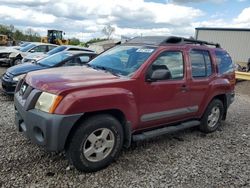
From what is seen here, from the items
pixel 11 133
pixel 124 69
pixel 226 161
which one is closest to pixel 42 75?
pixel 124 69

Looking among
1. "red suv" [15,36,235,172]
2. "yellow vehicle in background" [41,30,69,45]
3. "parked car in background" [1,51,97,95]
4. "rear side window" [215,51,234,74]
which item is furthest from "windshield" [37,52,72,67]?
"yellow vehicle in background" [41,30,69,45]

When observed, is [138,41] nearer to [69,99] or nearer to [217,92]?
[217,92]

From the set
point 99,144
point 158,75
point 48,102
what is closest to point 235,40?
point 158,75

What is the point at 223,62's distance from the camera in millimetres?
6273

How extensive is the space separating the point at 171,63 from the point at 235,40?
26.7 meters

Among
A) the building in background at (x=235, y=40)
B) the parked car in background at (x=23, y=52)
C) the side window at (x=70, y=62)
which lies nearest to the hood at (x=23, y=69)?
the side window at (x=70, y=62)

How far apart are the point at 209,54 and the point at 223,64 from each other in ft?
2.02

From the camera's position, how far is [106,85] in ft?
12.7

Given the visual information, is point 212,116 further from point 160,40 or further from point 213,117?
point 160,40

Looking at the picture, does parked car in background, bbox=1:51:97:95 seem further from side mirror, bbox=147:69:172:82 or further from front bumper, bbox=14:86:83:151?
side mirror, bbox=147:69:172:82

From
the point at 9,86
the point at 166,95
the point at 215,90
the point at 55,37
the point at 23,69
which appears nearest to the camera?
the point at 166,95

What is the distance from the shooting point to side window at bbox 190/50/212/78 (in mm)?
5348

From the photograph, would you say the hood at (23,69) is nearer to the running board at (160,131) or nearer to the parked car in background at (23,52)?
the running board at (160,131)

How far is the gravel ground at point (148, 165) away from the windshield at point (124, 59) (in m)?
1.38
